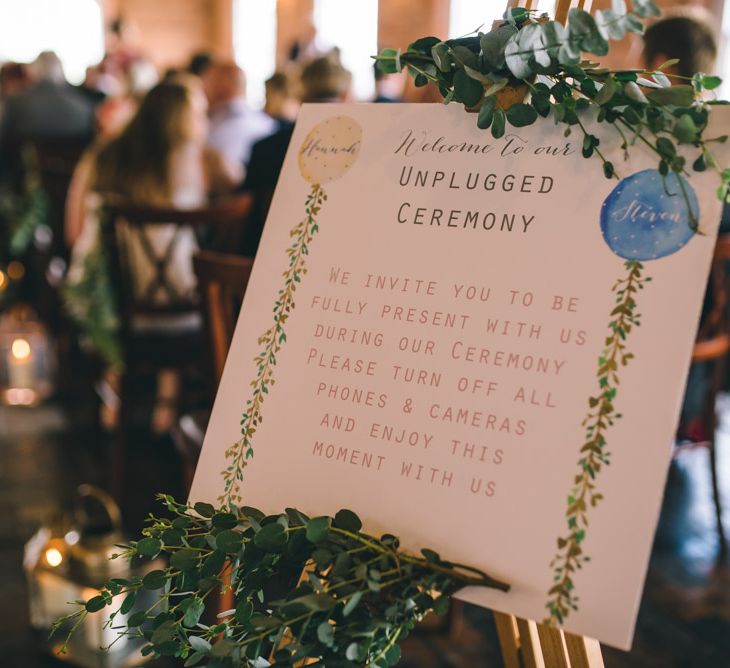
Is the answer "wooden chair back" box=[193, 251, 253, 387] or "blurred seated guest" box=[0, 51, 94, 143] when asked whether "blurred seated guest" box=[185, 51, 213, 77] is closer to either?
"blurred seated guest" box=[0, 51, 94, 143]

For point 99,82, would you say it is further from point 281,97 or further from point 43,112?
point 281,97

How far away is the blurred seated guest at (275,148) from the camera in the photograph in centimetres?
252

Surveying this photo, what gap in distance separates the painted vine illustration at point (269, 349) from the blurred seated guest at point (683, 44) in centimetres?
152

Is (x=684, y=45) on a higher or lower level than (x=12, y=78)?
lower

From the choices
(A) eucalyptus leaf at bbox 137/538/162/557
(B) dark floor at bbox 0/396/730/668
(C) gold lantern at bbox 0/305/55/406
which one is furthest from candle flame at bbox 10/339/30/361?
(A) eucalyptus leaf at bbox 137/538/162/557

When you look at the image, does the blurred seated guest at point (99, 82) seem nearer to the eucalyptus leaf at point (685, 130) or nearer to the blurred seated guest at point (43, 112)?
the blurred seated guest at point (43, 112)

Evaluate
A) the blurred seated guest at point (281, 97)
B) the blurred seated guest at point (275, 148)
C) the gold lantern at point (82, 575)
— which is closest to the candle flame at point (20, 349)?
the blurred seated guest at point (275, 148)

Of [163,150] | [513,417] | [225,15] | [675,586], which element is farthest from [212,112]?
[225,15]

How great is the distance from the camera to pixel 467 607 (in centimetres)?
200

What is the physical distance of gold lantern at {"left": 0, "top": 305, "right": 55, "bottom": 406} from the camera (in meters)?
3.28

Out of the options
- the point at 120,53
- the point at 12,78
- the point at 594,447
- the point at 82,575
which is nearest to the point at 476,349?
the point at 594,447

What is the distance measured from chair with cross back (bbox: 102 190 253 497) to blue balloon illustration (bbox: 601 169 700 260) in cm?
159

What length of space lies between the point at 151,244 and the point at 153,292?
14 cm

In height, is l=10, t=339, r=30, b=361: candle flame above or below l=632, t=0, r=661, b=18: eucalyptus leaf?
below
